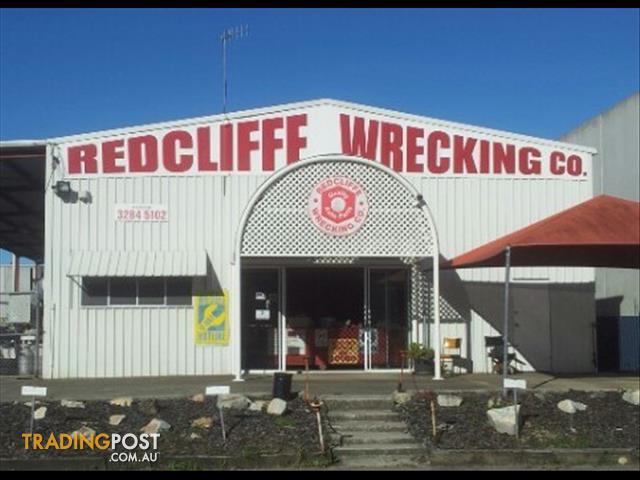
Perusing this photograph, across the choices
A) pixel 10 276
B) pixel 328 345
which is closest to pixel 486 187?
pixel 328 345

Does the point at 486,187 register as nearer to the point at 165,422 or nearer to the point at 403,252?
the point at 403,252

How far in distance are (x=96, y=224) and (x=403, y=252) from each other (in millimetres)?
6222

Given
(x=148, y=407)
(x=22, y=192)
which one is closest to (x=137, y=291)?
(x=22, y=192)

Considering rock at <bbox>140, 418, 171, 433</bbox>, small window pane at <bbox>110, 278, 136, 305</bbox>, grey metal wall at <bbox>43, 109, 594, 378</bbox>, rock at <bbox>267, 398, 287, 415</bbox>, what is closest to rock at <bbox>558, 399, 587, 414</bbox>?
rock at <bbox>267, 398, 287, 415</bbox>

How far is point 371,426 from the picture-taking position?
12.4 m

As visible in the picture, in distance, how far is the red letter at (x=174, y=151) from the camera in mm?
18609

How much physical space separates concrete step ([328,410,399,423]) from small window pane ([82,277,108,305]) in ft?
23.6

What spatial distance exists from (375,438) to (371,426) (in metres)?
0.55

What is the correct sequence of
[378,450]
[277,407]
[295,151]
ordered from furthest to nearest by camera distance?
[295,151]
[277,407]
[378,450]

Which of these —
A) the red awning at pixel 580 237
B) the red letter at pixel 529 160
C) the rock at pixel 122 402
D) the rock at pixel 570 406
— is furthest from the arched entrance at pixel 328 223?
the rock at pixel 570 406

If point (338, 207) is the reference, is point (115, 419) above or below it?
below

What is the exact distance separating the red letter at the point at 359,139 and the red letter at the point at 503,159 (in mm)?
2538

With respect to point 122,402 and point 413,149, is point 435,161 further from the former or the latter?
point 122,402

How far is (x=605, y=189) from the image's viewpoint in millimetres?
28453
